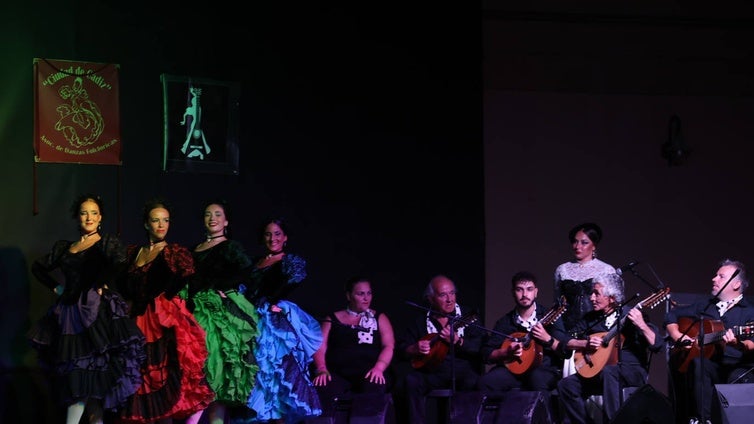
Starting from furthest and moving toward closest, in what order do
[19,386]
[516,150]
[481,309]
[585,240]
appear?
[516,150]
[481,309]
[585,240]
[19,386]

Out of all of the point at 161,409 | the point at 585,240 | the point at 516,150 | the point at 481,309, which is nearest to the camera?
the point at 161,409

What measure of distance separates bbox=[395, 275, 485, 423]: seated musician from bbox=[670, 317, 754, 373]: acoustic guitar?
51.5 inches

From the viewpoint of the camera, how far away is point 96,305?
21.8 feet

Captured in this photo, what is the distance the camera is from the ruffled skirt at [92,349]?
6492 mm

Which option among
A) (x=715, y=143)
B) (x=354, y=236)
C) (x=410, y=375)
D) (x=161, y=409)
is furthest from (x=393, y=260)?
(x=715, y=143)

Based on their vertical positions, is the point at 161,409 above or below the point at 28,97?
below

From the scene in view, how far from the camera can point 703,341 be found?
745 cm

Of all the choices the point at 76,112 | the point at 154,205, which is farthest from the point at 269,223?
the point at 76,112

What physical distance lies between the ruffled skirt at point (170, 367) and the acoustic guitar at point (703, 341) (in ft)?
10.2

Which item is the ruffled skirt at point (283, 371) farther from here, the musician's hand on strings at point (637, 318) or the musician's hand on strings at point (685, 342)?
the musician's hand on strings at point (685, 342)

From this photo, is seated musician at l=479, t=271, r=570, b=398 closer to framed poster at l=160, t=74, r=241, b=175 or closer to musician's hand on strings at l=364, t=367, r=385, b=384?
musician's hand on strings at l=364, t=367, r=385, b=384

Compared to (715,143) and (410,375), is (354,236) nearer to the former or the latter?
(410,375)

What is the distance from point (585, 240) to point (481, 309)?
107 cm

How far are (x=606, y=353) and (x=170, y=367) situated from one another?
9.36ft
